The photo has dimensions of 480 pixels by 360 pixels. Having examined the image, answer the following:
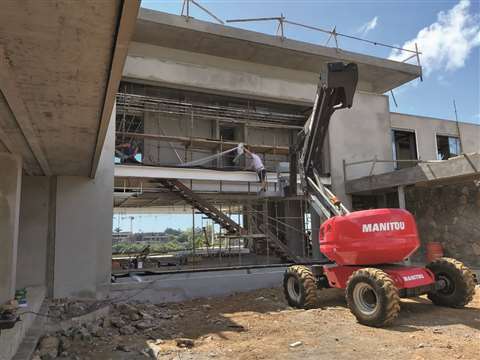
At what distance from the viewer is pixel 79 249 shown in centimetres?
963

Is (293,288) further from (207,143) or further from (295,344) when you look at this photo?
(207,143)

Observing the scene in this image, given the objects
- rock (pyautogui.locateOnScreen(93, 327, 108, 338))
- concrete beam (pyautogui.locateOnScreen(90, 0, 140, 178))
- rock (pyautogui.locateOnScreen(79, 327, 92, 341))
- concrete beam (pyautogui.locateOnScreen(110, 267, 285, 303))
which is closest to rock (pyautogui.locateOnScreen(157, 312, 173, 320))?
rock (pyautogui.locateOnScreen(93, 327, 108, 338))

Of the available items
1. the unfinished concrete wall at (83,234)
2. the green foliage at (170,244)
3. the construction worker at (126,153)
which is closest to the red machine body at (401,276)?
the unfinished concrete wall at (83,234)

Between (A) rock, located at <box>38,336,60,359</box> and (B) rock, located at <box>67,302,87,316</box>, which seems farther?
(B) rock, located at <box>67,302,87,316</box>

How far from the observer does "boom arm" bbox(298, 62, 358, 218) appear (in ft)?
26.9

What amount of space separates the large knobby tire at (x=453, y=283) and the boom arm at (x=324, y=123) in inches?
84.5

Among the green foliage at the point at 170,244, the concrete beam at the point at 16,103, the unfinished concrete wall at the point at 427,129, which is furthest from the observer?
the green foliage at the point at 170,244

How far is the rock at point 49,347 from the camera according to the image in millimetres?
5750

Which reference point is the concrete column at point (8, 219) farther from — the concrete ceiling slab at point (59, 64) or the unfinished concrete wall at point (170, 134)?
the unfinished concrete wall at point (170, 134)

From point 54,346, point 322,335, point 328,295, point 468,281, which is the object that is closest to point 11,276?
point 54,346

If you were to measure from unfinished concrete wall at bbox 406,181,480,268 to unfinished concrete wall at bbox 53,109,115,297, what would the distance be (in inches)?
409

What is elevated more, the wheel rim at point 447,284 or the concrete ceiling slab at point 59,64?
the concrete ceiling slab at point 59,64

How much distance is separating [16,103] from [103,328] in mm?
4590

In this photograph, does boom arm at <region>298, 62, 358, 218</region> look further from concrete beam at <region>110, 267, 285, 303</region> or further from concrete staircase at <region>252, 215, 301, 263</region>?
concrete staircase at <region>252, 215, 301, 263</region>
